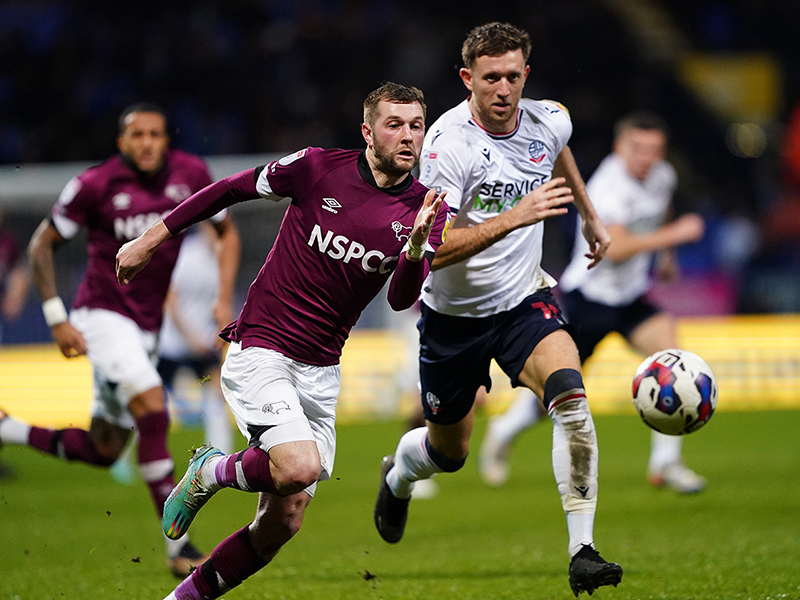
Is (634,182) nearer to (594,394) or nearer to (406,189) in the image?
(406,189)

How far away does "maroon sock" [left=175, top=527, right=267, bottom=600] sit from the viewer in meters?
4.86

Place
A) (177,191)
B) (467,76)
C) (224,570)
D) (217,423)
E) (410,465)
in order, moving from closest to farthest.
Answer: (224,570) < (467,76) < (410,465) < (177,191) < (217,423)

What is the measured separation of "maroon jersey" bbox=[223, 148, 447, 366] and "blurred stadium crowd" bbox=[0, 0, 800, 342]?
50.7 ft

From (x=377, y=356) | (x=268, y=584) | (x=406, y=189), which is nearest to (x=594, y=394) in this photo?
(x=377, y=356)

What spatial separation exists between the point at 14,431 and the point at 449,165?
356cm

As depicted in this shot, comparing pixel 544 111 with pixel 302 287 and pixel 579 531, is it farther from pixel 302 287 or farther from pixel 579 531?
pixel 579 531

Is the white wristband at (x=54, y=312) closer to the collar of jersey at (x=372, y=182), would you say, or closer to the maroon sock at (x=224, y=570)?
the maroon sock at (x=224, y=570)

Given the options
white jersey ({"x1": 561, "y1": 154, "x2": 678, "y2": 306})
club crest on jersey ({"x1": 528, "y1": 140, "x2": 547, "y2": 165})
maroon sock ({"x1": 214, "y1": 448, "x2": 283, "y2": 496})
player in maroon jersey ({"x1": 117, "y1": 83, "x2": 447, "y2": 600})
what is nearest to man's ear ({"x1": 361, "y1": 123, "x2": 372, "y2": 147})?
player in maroon jersey ({"x1": 117, "y1": 83, "x2": 447, "y2": 600})

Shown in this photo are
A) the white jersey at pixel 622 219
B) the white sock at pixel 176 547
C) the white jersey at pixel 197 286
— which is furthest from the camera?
the white jersey at pixel 197 286

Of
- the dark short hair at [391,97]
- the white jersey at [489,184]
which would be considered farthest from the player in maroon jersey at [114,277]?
the dark short hair at [391,97]

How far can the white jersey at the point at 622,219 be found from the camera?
9.34m

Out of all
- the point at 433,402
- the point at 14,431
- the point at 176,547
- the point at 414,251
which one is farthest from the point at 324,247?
the point at 14,431

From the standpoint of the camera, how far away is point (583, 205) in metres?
6.30

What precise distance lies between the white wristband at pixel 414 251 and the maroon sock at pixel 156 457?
2776 millimetres
